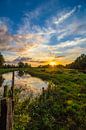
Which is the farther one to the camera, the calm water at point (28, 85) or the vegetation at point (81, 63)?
the vegetation at point (81, 63)

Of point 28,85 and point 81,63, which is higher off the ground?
point 81,63

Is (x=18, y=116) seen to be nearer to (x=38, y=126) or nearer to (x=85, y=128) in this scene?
(x=38, y=126)

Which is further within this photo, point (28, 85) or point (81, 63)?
point (81, 63)

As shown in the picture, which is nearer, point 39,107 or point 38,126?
point 38,126

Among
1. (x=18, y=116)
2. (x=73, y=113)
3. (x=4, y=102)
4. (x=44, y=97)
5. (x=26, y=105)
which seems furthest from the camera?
(x=44, y=97)

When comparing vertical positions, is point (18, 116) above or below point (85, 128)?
above

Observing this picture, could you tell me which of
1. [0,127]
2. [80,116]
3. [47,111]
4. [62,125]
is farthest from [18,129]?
[0,127]

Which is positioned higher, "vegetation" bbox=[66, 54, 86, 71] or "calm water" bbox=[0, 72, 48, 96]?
"vegetation" bbox=[66, 54, 86, 71]

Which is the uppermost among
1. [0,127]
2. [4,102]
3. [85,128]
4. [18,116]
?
[4,102]

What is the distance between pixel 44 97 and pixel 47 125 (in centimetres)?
538

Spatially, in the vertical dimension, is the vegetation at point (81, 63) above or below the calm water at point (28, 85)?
above

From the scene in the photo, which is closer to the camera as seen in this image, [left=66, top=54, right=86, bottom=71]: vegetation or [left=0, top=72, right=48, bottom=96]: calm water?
[left=0, top=72, right=48, bottom=96]: calm water

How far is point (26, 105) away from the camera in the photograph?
15164mm

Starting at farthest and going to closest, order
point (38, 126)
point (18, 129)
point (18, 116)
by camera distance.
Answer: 1. point (38, 126)
2. point (18, 116)
3. point (18, 129)
